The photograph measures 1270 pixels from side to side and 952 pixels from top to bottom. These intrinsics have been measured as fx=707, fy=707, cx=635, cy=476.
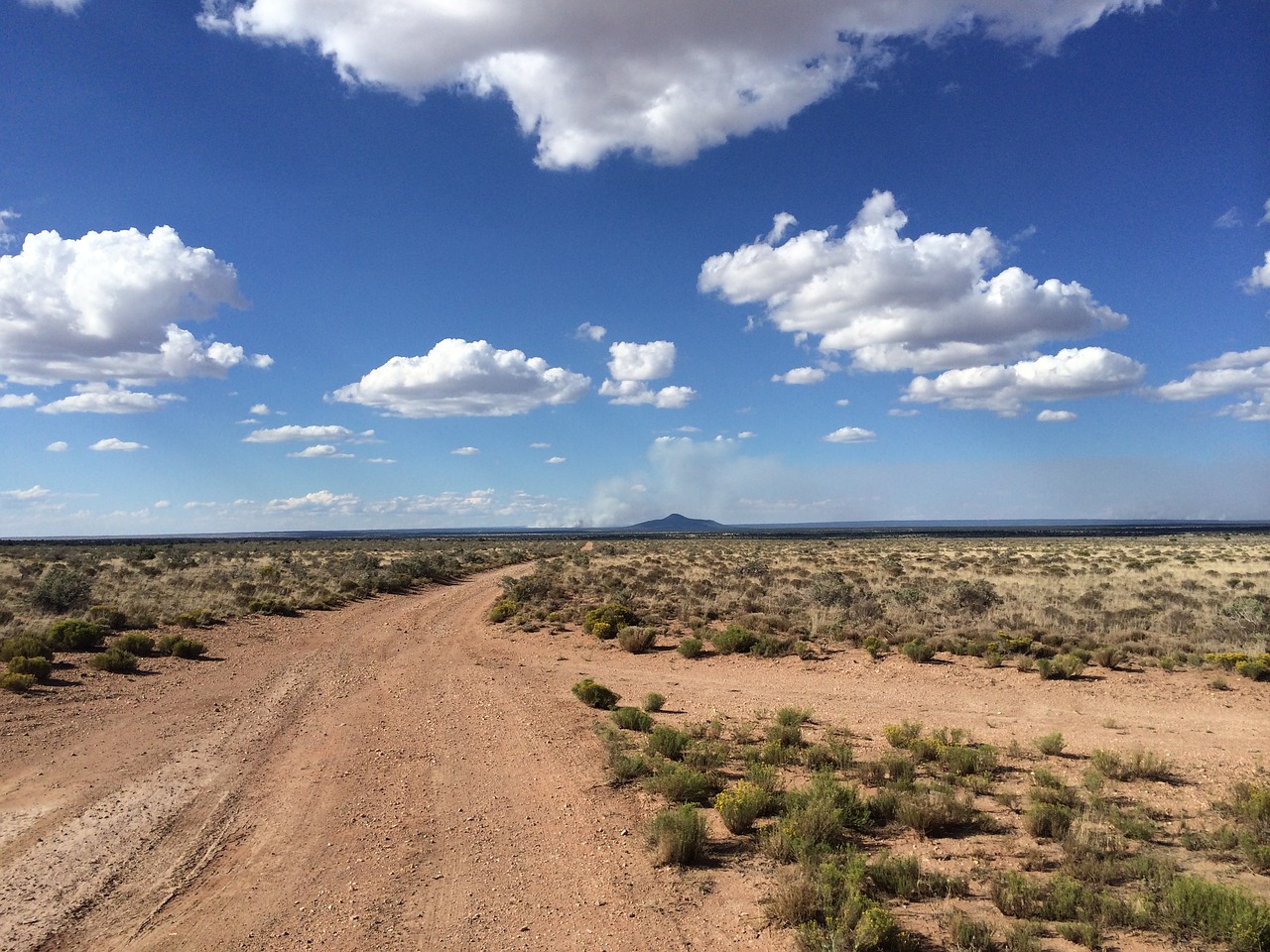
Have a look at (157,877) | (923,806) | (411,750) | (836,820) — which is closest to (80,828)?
(157,877)

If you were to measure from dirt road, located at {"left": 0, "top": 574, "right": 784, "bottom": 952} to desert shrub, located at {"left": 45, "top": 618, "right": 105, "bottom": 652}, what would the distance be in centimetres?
371

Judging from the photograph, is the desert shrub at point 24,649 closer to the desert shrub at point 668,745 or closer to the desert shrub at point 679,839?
the desert shrub at point 668,745

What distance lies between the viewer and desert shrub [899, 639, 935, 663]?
17.1 meters

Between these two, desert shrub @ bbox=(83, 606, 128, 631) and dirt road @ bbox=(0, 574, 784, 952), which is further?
desert shrub @ bbox=(83, 606, 128, 631)

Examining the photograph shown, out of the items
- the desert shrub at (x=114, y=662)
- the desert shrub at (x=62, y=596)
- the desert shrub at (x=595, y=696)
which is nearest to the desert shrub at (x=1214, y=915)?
the desert shrub at (x=595, y=696)

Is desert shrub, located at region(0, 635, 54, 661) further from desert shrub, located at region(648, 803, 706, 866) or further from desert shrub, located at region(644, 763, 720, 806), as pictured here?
desert shrub, located at region(648, 803, 706, 866)

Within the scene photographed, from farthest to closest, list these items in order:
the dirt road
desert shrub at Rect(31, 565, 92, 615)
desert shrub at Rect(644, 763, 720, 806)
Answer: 1. desert shrub at Rect(31, 565, 92, 615)
2. desert shrub at Rect(644, 763, 720, 806)
3. the dirt road

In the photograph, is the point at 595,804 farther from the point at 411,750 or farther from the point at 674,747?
the point at 411,750

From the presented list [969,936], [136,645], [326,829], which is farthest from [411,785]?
[136,645]

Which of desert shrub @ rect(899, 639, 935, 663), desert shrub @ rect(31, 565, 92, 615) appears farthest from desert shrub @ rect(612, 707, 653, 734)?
desert shrub @ rect(31, 565, 92, 615)

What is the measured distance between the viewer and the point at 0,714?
1211 centimetres

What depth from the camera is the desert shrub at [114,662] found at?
15.5 m

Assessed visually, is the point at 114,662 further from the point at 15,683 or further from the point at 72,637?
the point at 72,637

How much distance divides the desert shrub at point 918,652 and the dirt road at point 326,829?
28.3ft
